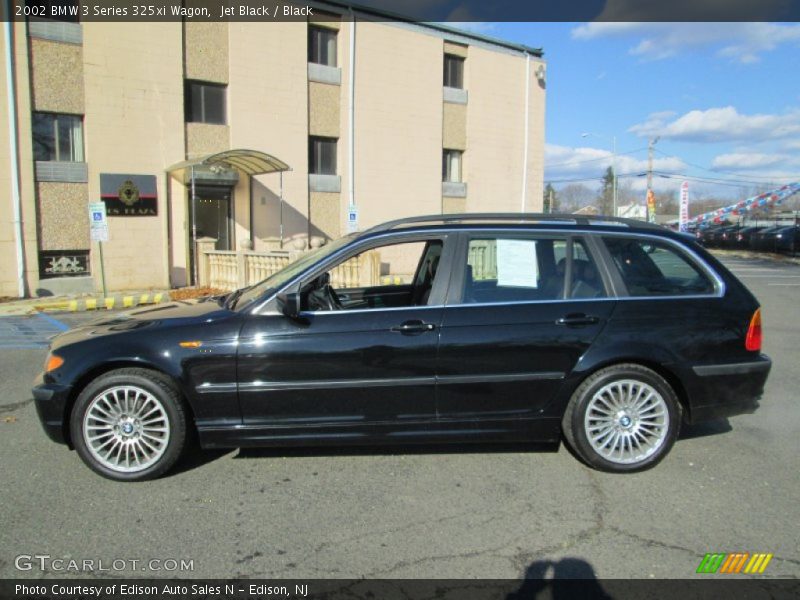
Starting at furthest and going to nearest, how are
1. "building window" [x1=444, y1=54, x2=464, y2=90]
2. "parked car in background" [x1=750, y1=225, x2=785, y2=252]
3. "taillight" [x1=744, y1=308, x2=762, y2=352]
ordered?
"parked car in background" [x1=750, y1=225, x2=785, y2=252]
"building window" [x1=444, y1=54, x2=464, y2=90]
"taillight" [x1=744, y1=308, x2=762, y2=352]

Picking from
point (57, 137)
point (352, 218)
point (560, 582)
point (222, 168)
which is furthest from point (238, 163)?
point (560, 582)

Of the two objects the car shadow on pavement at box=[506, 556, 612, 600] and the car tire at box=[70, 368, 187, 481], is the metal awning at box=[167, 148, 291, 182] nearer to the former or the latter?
the car tire at box=[70, 368, 187, 481]

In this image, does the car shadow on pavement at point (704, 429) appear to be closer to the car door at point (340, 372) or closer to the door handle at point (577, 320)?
the door handle at point (577, 320)

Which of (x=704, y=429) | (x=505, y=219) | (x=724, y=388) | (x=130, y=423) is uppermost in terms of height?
(x=505, y=219)

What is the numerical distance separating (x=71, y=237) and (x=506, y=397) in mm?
14054

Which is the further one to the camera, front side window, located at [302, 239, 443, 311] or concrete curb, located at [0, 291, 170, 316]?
concrete curb, located at [0, 291, 170, 316]

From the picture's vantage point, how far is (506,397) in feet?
13.2

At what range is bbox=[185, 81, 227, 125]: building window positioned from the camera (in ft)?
53.0

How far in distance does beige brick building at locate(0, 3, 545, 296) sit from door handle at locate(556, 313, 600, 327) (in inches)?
473

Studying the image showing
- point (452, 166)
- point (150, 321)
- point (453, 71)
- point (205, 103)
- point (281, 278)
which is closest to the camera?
point (150, 321)

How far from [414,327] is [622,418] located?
61.0 inches

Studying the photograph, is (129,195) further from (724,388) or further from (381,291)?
(724,388)

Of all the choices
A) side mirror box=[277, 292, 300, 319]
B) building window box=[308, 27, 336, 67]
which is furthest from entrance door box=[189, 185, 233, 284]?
side mirror box=[277, 292, 300, 319]

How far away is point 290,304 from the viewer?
3.84 metres
